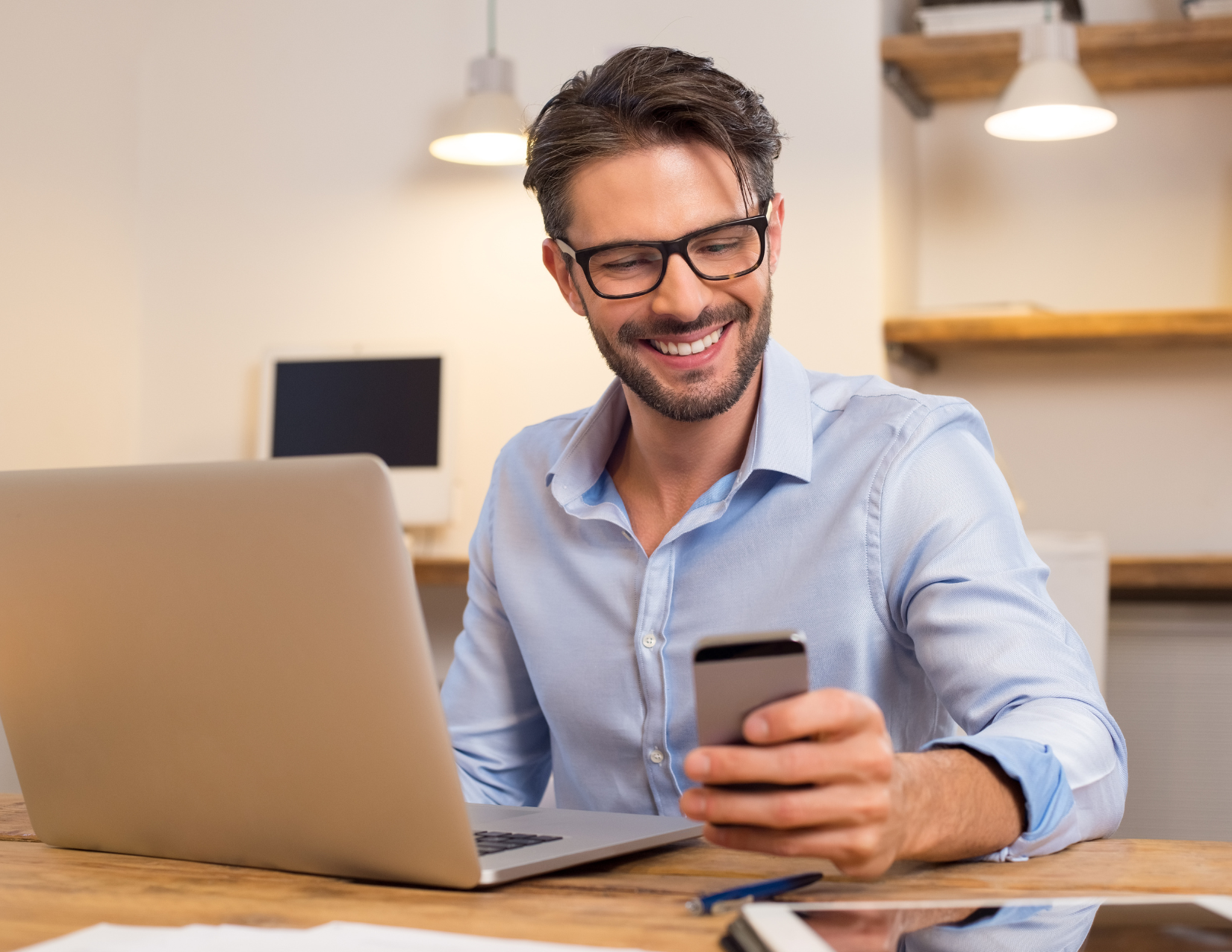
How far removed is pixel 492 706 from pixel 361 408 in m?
1.67

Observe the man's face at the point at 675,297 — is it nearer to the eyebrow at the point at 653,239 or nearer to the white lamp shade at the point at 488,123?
the eyebrow at the point at 653,239

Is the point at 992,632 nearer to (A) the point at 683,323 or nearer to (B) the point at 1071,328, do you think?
(A) the point at 683,323

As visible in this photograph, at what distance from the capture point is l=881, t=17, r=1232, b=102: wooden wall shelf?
259cm

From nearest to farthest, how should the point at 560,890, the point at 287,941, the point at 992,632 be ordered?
the point at 287,941 < the point at 560,890 < the point at 992,632

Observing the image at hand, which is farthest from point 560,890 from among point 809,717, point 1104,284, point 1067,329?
point 1104,284

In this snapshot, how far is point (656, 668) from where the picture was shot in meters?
1.13

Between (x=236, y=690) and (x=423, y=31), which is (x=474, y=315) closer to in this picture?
(x=423, y=31)

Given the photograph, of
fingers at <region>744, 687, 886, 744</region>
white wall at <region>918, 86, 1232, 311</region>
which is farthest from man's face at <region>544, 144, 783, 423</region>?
white wall at <region>918, 86, 1232, 311</region>

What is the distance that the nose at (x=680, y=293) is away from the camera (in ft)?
3.75

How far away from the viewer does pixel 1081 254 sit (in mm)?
2984

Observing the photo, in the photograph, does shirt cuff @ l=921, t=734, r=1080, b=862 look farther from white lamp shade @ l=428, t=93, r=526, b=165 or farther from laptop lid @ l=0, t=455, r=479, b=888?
white lamp shade @ l=428, t=93, r=526, b=165

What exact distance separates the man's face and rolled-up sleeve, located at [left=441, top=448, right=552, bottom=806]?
→ 0.79ft

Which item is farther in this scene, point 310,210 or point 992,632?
point 310,210

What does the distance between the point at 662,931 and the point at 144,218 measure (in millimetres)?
2826
